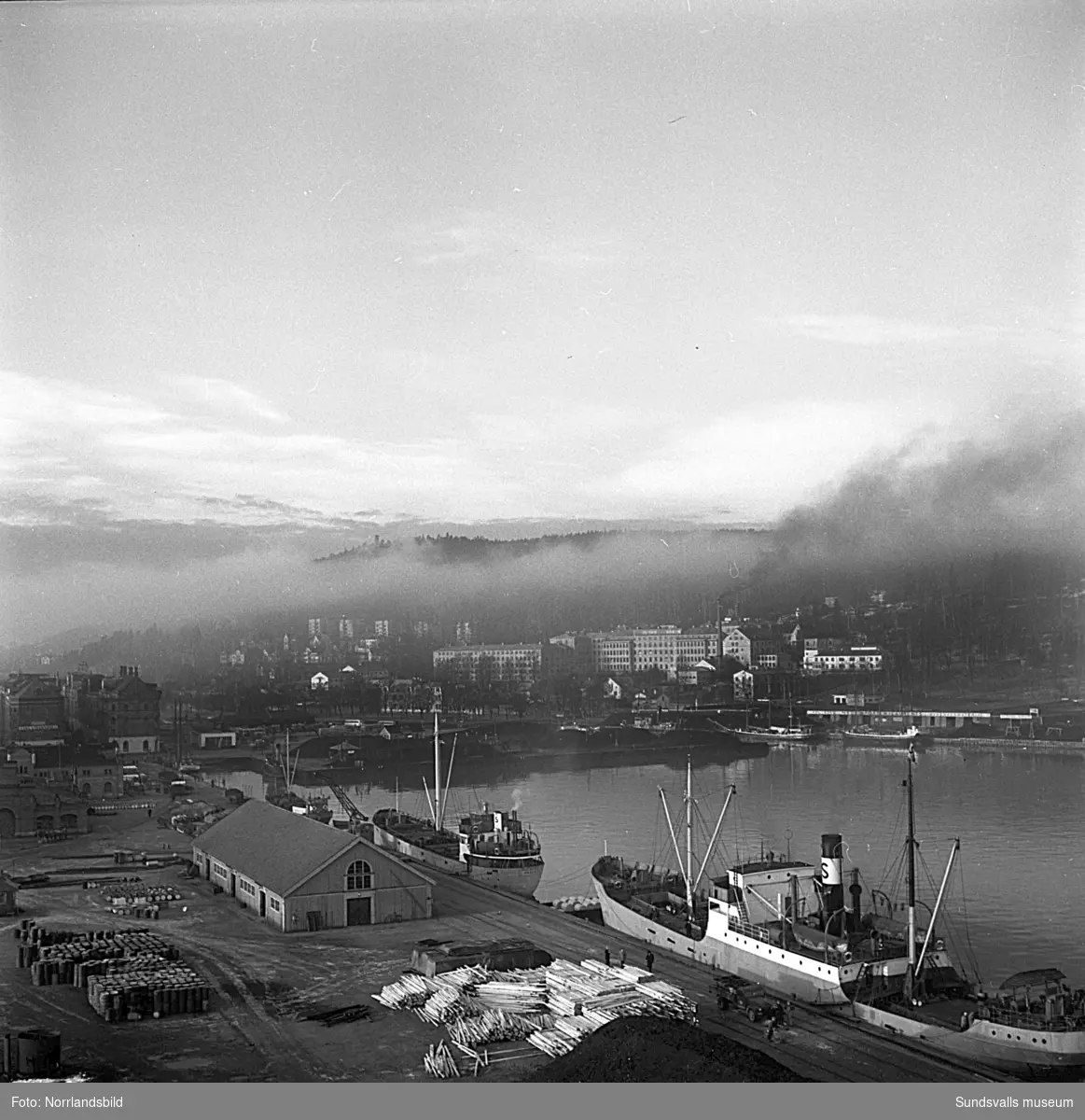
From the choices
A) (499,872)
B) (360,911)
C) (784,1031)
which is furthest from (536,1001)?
(499,872)

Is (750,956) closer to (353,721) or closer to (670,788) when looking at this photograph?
(670,788)

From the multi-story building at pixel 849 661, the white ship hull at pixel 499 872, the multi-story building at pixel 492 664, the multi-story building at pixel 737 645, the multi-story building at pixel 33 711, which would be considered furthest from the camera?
the multi-story building at pixel 849 661

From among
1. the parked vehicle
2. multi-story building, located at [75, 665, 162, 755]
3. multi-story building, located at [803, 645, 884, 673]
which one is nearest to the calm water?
multi-story building, located at [803, 645, 884, 673]

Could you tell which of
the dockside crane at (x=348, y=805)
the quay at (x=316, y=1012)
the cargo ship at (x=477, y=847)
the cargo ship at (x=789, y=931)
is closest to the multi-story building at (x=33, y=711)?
the dockside crane at (x=348, y=805)

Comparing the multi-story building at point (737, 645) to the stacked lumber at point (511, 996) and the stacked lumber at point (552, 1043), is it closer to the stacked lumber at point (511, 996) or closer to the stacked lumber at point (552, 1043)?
the stacked lumber at point (511, 996)

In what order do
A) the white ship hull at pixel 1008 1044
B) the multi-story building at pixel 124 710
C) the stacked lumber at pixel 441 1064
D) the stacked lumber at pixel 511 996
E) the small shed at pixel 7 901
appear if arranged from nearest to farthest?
the stacked lumber at pixel 441 1064
the white ship hull at pixel 1008 1044
the stacked lumber at pixel 511 996
the small shed at pixel 7 901
the multi-story building at pixel 124 710

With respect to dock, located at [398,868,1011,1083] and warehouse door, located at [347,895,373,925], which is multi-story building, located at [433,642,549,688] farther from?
warehouse door, located at [347,895,373,925]
